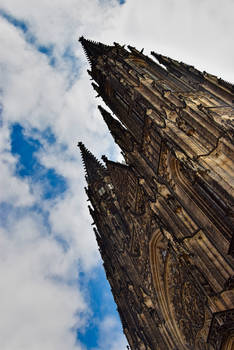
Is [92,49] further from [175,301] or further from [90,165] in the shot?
[175,301]

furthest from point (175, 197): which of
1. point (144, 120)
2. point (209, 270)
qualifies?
point (144, 120)

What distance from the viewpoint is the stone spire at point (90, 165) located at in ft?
91.7

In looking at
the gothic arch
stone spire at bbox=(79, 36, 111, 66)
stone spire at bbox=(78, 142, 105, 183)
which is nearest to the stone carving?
the gothic arch

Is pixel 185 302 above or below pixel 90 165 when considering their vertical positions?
below

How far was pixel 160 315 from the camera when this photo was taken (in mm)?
14617

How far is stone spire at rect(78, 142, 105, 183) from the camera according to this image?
2796cm

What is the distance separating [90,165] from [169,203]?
18.3m

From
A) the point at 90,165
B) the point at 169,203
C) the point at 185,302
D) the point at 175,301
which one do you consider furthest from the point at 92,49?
the point at 185,302

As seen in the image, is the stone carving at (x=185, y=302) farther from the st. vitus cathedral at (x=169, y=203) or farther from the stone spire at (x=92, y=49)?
the stone spire at (x=92, y=49)

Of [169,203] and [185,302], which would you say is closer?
[169,203]

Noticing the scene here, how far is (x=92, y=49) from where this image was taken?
24422 millimetres

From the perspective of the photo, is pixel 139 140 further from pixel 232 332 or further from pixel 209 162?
pixel 232 332

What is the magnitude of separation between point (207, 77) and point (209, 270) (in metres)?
12.4

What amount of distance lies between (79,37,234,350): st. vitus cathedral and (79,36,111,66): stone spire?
0.46ft
